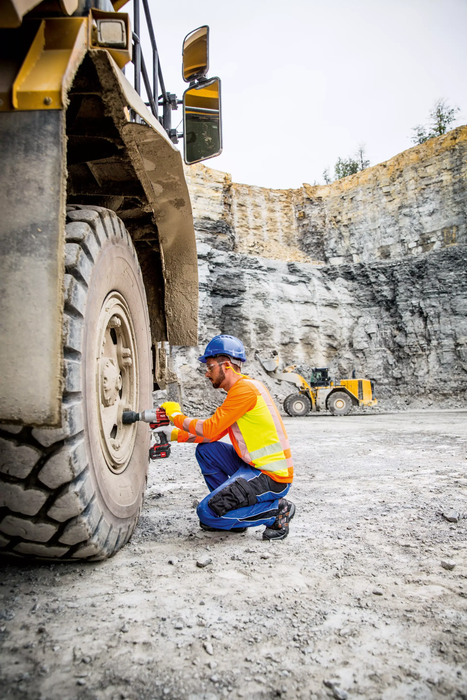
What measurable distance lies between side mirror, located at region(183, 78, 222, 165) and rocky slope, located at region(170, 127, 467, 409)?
12.6 metres

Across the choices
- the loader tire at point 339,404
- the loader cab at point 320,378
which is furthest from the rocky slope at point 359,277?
the loader tire at point 339,404

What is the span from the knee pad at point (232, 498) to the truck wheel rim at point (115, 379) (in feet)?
1.78

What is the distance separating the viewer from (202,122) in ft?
8.44

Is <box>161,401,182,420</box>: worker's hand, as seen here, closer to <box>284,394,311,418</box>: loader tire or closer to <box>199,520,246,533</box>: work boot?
<box>199,520,246,533</box>: work boot

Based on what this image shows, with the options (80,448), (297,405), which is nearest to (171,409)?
(80,448)

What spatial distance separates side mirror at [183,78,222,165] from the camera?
2.52 metres

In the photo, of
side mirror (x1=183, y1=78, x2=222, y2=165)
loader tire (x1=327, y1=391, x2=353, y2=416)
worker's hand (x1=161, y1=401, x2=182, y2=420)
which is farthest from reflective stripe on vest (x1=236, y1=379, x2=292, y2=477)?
loader tire (x1=327, y1=391, x2=353, y2=416)

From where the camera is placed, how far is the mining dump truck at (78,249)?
3.88 ft

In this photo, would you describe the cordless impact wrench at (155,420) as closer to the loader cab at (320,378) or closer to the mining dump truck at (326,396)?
the mining dump truck at (326,396)

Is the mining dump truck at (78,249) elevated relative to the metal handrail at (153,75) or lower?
lower

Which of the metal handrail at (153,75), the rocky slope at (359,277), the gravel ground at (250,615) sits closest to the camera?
the gravel ground at (250,615)

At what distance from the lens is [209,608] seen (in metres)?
1.57

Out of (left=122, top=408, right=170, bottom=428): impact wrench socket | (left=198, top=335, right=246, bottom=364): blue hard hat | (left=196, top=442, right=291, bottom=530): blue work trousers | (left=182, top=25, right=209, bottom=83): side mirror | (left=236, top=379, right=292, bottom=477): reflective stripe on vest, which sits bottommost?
(left=196, top=442, right=291, bottom=530): blue work trousers

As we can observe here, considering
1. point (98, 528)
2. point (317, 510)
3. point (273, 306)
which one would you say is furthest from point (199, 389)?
point (98, 528)
